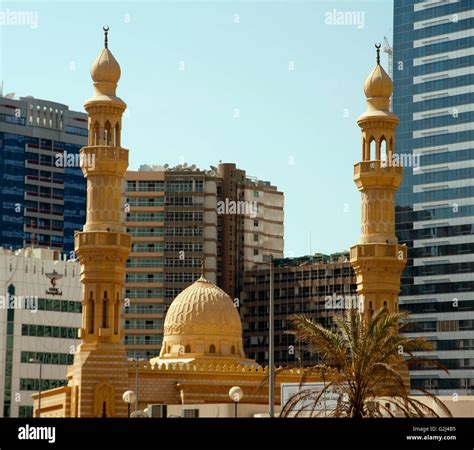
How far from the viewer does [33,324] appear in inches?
4838

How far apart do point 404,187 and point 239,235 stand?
25.1 metres

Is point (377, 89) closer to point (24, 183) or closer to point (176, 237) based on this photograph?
point (176, 237)

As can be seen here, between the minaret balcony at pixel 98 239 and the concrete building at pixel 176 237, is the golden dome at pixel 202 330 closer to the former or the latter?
the minaret balcony at pixel 98 239

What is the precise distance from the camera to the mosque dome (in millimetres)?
92500

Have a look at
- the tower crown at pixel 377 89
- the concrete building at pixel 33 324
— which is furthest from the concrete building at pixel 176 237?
the tower crown at pixel 377 89

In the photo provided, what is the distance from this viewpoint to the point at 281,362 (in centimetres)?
16638

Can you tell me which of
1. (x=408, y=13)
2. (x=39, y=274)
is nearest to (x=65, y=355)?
(x=39, y=274)

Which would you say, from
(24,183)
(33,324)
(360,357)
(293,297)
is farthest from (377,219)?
(24,183)

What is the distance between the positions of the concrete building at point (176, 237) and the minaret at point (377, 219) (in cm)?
7891

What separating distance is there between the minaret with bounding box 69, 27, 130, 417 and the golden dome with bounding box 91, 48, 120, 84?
4.16m

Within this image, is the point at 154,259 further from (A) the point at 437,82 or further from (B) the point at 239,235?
(A) the point at 437,82

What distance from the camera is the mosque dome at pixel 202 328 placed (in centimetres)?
9250

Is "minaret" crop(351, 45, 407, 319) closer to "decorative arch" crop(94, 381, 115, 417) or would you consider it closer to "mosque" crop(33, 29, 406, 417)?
"mosque" crop(33, 29, 406, 417)
